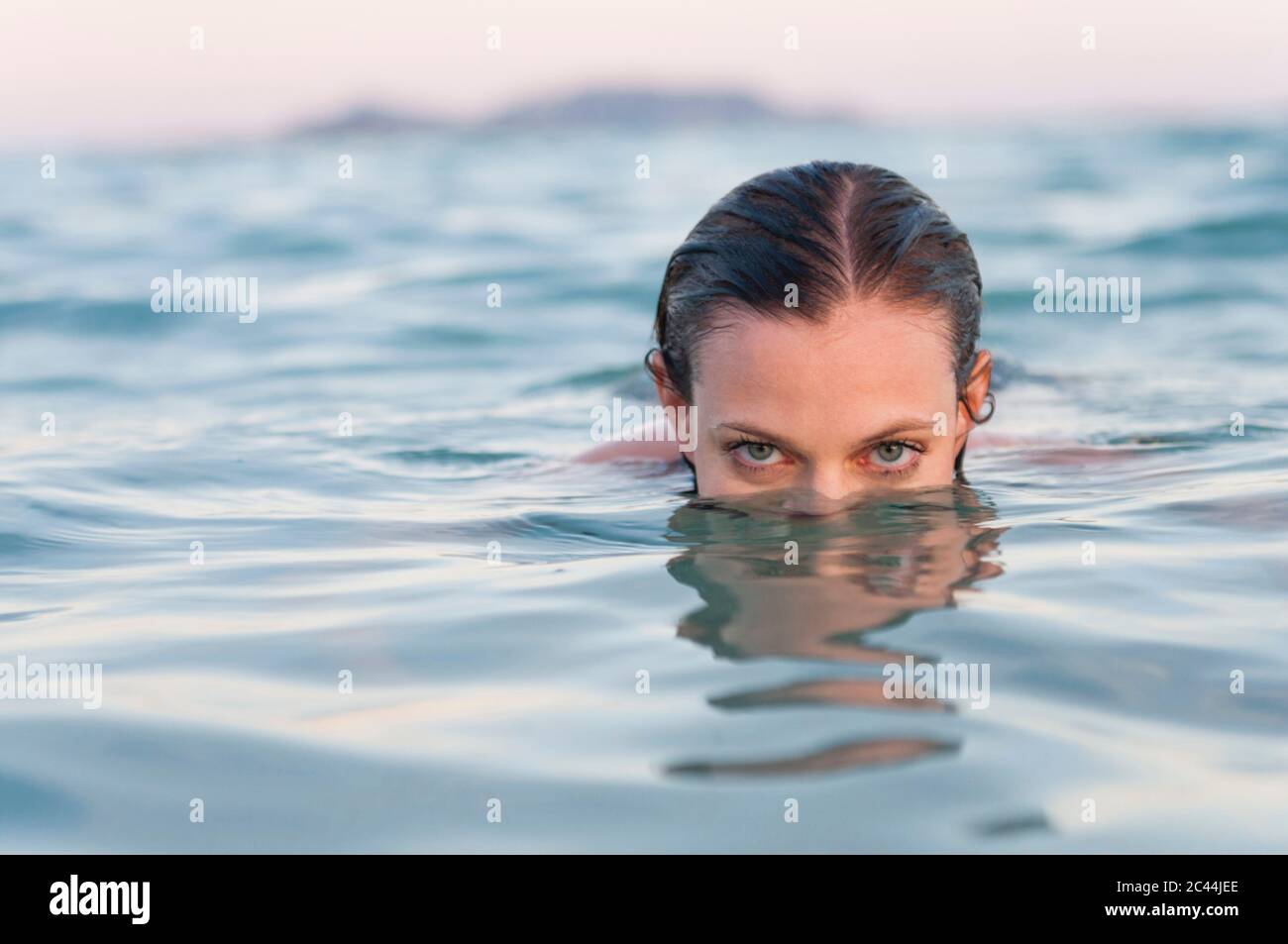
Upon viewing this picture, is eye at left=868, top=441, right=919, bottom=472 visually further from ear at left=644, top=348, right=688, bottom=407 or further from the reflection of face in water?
ear at left=644, top=348, right=688, bottom=407

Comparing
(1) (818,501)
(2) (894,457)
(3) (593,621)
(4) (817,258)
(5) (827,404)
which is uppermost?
(4) (817,258)

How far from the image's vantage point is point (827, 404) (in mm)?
3533

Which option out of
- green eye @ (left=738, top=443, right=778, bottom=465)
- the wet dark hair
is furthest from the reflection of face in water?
the wet dark hair

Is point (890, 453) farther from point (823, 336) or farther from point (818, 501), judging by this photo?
point (823, 336)

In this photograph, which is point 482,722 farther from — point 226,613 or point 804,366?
point 804,366

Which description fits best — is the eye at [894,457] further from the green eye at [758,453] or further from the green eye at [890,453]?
the green eye at [758,453]

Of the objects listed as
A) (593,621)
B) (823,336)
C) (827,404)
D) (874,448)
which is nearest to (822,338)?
(823,336)

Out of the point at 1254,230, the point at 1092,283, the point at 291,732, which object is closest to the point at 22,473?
the point at 291,732

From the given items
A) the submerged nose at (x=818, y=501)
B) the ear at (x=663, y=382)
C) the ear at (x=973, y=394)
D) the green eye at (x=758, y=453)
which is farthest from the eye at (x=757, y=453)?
the ear at (x=973, y=394)

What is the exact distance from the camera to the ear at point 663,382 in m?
4.16

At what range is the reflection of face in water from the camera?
2.44 m

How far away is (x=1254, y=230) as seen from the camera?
11344mm

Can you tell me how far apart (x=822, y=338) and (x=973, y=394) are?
0.78 m

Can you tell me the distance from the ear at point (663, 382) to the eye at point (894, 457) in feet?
2.09
